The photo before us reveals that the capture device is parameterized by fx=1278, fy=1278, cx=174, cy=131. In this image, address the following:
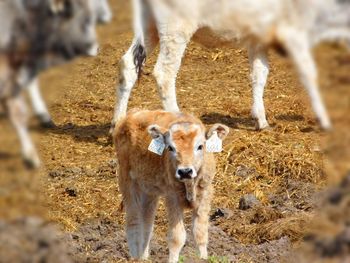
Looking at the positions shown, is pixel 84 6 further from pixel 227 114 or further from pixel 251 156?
pixel 227 114

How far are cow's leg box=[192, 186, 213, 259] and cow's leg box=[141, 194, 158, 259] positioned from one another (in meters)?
0.45

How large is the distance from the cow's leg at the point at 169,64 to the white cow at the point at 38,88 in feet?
28.3

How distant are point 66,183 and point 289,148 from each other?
2229 mm

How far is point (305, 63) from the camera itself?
12.0 ft

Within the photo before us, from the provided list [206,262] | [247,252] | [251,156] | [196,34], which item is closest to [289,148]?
[251,156]

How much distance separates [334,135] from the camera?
3.67 metres

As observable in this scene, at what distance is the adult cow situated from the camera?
362cm

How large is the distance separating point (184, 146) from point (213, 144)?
0.42 m

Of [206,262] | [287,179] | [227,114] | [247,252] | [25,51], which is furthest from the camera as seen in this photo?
[227,114]

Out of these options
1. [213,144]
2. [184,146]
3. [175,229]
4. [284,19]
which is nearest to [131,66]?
[213,144]

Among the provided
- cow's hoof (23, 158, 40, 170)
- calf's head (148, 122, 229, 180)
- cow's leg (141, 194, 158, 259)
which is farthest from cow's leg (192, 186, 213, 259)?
cow's hoof (23, 158, 40, 170)

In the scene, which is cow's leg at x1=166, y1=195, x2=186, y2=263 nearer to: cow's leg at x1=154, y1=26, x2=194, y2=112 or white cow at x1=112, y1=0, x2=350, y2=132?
cow's leg at x1=154, y1=26, x2=194, y2=112

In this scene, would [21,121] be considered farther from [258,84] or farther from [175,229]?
[258,84]

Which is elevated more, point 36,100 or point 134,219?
point 36,100
